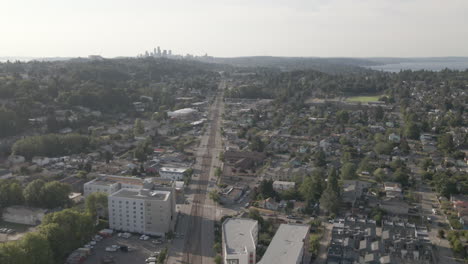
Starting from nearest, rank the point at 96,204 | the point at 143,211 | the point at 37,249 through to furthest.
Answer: the point at 37,249 < the point at 143,211 < the point at 96,204


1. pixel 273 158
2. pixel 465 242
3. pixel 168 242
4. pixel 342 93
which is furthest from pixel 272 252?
pixel 342 93

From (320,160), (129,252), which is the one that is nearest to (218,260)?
(129,252)

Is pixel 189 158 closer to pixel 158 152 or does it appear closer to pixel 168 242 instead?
pixel 158 152

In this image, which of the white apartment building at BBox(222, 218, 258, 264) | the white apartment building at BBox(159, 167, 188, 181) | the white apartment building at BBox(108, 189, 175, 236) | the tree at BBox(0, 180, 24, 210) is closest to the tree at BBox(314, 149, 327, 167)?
the white apartment building at BBox(159, 167, 188, 181)

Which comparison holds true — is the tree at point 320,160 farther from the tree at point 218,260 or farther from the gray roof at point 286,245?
the tree at point 218,260

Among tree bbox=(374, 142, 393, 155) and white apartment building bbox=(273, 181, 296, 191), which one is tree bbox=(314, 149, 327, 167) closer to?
white apartment building bbox=(273, 181, 296, 191)

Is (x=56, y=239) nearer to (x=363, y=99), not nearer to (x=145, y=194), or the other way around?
(x=145, y=194)

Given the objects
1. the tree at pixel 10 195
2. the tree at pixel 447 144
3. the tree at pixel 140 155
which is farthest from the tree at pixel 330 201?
the tree at pixel 447 144
